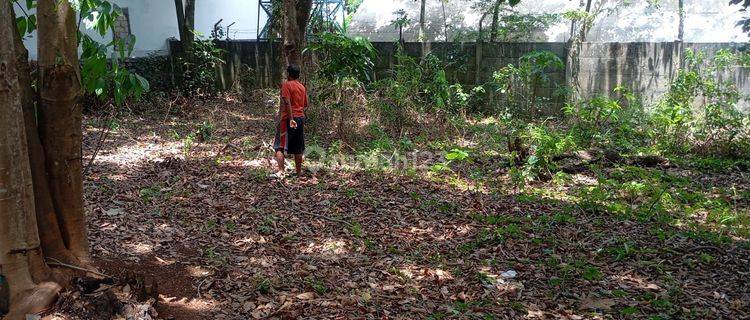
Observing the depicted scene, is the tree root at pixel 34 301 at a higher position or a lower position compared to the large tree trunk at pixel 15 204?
lower

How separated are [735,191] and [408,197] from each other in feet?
12.7

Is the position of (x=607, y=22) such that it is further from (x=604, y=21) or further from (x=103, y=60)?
(x=103, y=60)

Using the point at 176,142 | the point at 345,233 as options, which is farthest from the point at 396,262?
the point at 176,142

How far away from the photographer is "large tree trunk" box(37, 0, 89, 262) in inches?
125

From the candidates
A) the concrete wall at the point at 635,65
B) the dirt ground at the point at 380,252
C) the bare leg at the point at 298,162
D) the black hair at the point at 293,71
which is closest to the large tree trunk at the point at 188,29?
the dirt ground at the point at 380,252

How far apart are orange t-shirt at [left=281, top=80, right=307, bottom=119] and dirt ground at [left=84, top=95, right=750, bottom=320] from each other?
869 mm

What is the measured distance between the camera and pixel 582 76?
1238cm

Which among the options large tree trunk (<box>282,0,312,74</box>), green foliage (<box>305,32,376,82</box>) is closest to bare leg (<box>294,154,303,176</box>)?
large tree trunk (<box>282,0,312,74</box>)

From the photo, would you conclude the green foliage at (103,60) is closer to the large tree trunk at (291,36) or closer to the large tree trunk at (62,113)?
the large tree trunk at (62,113)

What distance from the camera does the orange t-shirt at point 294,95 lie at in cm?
729

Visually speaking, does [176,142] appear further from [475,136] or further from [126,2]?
[126,2]

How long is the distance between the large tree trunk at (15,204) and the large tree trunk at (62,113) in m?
0.18

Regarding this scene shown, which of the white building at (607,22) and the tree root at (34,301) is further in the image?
the white building at (607,22)

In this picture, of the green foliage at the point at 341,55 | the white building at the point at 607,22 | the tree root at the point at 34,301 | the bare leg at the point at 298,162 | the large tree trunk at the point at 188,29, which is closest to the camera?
the tree root at the point at 34,301
